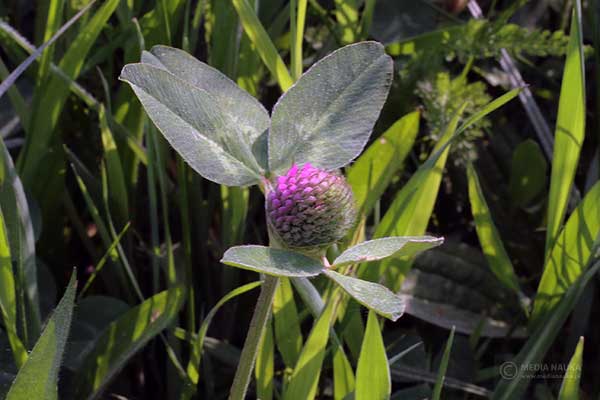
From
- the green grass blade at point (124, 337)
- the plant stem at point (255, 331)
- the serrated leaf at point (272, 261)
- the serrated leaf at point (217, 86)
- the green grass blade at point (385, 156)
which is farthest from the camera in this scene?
the green grass blade at point (385, 156)

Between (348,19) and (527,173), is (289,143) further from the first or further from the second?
(527,173)

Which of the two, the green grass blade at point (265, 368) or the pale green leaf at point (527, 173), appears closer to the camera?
the green grass blade at point (265, 368)

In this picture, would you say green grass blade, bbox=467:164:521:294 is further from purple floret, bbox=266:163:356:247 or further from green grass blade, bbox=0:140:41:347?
green grass blade, bbox=0:140:41:347

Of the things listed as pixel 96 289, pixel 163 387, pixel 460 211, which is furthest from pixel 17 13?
pixel 460 211

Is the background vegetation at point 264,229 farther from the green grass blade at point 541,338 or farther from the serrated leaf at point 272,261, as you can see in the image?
the serrated leaf at point 272,261

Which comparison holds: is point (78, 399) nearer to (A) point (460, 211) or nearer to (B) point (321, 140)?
(B) point (321, 140)

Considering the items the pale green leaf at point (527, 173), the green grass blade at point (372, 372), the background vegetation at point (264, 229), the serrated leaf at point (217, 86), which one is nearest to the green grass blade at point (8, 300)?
the background vegetation at point (264, 229)
